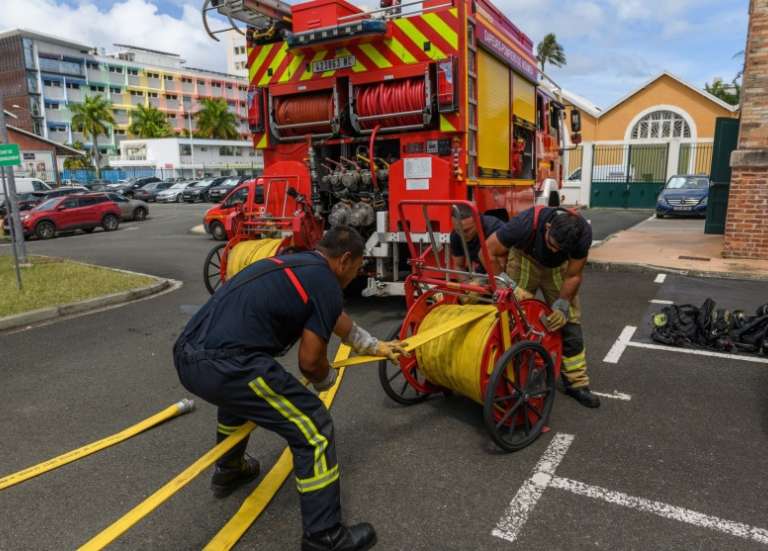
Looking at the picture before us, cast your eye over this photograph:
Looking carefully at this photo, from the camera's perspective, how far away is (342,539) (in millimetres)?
2580

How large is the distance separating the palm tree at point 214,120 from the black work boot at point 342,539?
260 ft

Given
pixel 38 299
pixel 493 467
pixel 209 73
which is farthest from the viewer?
pixel 209 73

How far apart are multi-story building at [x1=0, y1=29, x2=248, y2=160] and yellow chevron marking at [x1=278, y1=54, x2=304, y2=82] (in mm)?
63171

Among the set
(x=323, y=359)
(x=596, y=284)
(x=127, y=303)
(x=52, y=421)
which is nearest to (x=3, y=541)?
(x=52, y=421)

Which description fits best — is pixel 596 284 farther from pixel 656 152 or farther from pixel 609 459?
pixel 656 152

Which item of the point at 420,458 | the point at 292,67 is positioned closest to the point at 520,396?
the point at 420,458

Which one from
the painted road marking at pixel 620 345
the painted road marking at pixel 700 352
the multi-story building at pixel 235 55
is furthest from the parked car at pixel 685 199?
the multi-story building at pixel 235 55

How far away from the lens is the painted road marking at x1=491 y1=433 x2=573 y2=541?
9.21ft

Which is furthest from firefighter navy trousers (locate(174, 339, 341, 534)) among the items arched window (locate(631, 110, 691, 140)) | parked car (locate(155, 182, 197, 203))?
parked car (locate(155, 182, 197, 203))

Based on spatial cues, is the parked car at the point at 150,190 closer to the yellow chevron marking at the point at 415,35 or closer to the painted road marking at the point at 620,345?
the yellow chevron marking at the point at 415,35

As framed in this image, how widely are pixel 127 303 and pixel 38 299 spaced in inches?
44.2

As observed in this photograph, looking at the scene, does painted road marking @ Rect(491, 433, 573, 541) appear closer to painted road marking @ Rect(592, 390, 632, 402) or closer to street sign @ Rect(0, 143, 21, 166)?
painted road marking @ Rect(592, 390, 632, 402)

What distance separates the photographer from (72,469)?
3480mm

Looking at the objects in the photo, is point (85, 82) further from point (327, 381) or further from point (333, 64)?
point (327, 381)
